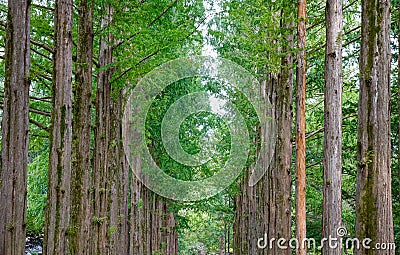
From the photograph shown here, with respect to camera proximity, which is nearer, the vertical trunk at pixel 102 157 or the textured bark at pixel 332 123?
the textured bark at pixel 332 123

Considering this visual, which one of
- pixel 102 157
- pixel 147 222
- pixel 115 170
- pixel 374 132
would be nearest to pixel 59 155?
pixel 102 157

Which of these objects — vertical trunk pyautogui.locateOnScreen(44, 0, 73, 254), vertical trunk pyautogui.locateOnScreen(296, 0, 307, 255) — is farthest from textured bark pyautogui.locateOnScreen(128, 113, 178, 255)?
vertical trunk pyautogui.locateOnScreen(44, 0, 73, 254)

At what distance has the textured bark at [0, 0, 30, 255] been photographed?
6352 millimetres

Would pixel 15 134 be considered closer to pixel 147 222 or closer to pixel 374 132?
pixel 374 132

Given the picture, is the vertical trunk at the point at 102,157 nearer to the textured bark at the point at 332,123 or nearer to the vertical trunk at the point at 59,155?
the vertical trunk at the point at 59,155

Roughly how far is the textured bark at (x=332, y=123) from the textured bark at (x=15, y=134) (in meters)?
4.59

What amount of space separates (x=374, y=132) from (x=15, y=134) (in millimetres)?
4052

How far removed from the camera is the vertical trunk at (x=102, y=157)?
41.2 ft

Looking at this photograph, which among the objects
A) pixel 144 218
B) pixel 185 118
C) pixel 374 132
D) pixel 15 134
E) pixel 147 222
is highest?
pixel 185 118

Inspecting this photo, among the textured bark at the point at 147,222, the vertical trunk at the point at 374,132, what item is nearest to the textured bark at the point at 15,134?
the vertical trunk at the point at 374,132

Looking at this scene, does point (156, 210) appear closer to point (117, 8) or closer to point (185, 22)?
point (185, 22)

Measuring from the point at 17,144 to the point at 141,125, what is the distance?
11.9m

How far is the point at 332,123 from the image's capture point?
8617mm

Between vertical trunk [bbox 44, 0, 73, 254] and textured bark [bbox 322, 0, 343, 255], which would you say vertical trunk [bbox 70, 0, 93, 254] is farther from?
textured bark [bbox 322, 0, 343, 255]
